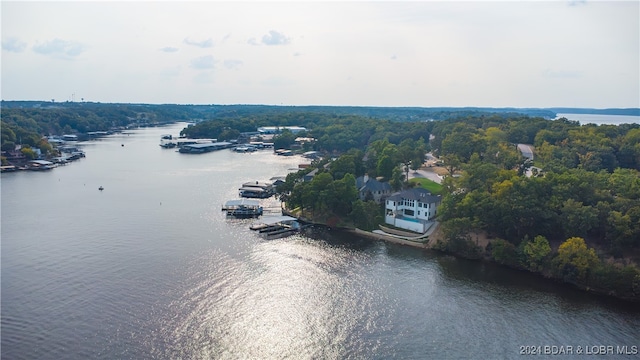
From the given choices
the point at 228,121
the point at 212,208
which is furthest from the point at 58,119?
the point at 212,208

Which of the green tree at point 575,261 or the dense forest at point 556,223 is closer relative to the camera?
the green tree at point 575,261

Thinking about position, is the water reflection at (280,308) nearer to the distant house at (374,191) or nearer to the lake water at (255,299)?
the lake water at (255,299)

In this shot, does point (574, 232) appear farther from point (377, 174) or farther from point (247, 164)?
point (247, 164)

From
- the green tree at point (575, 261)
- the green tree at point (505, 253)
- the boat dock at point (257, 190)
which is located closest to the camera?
the green tree at point (575, 261)

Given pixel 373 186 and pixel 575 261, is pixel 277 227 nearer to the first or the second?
pixel 373 186

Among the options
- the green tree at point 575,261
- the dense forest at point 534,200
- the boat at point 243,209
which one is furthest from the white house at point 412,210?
the boat at point 243,209
